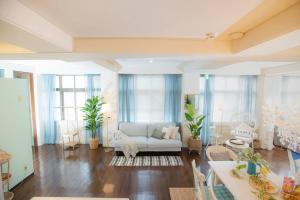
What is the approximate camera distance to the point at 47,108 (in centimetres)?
570

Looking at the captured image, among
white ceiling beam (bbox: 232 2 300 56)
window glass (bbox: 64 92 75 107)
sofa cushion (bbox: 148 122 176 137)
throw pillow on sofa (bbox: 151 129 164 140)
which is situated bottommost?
throw pillow on sofa (bbox: 151 129 164 140)

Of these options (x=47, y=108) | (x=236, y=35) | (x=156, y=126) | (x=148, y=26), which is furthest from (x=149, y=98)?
(x=148, y=26)

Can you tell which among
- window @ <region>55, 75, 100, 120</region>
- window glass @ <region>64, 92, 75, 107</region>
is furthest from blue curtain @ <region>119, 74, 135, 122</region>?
window glass @ <region>64, 92, 75, 107</region>

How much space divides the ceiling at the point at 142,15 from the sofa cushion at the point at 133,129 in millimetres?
3873

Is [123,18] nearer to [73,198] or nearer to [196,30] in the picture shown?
[196,30]

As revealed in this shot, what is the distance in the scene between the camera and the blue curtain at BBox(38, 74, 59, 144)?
221 inches

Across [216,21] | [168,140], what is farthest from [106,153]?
[216,21]

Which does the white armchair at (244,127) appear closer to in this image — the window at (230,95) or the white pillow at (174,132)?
the window at (230,95)

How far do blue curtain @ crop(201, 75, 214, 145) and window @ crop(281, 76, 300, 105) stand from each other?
7.60ft

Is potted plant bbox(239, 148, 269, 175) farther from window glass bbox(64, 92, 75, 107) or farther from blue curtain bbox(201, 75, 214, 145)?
window glass bbox(64, 92, 75, 107)

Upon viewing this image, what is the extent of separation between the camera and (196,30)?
184cm

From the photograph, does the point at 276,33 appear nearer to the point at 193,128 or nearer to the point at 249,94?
the point at 193,128

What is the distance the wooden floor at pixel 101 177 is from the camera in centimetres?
317

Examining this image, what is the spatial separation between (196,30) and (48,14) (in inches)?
57.5
